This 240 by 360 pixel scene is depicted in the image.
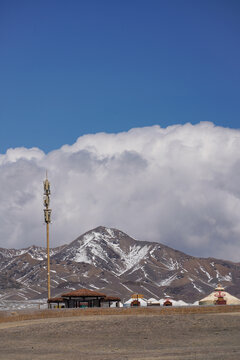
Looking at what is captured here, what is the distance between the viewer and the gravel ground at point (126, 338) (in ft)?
78.8

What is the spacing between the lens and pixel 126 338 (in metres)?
31.0

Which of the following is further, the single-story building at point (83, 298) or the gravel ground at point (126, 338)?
the single-story building at point (83, 298)

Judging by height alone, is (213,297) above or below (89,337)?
above

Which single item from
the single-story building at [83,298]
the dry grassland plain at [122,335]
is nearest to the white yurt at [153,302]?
the single-story building at [83,298]

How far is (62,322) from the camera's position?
124ft

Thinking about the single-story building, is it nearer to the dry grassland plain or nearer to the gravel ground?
the dry grassland plain

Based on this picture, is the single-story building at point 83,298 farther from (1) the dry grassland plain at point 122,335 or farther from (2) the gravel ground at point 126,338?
(2) the gravel ground at point 126,338

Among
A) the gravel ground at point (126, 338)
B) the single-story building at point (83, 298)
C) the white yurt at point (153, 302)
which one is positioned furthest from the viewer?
the white yurt at point (153, 302)

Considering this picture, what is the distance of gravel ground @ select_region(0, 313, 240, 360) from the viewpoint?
24.0 metres

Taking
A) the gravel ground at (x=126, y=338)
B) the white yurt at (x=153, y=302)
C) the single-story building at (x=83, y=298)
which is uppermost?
the white yurt at (x=153, y=302)

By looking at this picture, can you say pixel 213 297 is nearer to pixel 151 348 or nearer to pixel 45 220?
pixel 45 220

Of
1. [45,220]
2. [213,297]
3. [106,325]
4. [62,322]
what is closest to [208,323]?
[106,325]

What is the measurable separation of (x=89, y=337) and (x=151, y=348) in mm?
6543

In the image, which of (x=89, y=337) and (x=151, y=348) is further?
(x=89, y=337)
